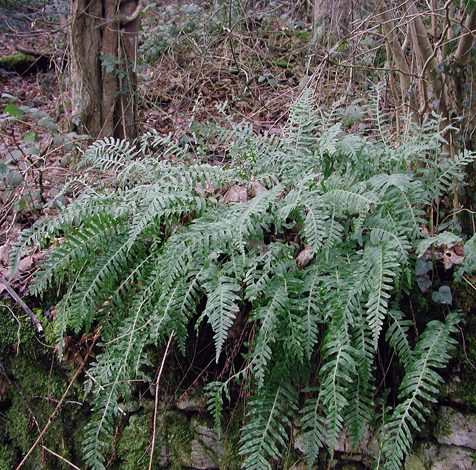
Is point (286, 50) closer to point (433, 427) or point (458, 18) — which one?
point (458, 18)

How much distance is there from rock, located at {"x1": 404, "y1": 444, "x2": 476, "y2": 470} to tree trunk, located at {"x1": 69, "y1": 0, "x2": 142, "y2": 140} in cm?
306

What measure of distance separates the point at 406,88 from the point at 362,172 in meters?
1.08

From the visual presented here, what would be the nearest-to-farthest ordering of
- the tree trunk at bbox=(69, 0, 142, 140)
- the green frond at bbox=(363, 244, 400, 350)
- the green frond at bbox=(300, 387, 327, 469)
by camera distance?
the green frond at bbox=(363, 244, 400, 350) → the green frond at bbox=(300, 387, 327, 469) → the tree trunk at bbox=(69, 0, 142, 140)

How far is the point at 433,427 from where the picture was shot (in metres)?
1.95

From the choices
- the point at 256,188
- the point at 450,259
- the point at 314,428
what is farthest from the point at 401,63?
the point at 314,428

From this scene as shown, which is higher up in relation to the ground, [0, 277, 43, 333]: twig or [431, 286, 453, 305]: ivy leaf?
[431, 286, 453, 305]: ivy leaf

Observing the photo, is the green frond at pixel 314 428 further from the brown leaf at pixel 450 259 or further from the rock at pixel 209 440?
the brown leaf at pixel 450 259

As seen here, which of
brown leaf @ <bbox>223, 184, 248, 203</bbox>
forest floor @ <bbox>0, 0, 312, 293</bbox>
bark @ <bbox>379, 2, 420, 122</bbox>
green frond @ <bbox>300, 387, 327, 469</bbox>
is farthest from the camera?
forest floor @ <bbox>0, 0, 312, 293</bbox>

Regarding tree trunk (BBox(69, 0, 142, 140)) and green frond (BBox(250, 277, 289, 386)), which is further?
tree trunk (BBox(69, 0, 142, 140))

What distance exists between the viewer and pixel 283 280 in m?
1.89

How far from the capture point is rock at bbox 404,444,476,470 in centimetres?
187

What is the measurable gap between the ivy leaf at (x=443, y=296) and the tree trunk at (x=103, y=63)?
8.95 feet

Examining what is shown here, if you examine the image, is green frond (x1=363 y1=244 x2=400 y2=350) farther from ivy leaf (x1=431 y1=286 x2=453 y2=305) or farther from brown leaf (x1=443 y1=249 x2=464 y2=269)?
brown leaf (x1=443 y1=249 x2=464 y2=269)

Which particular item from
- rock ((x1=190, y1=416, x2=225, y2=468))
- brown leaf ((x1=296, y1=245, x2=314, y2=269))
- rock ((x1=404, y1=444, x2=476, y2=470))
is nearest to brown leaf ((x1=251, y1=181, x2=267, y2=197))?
brown leaf ((x1=296, y1=245, x2=314, y2=269))
